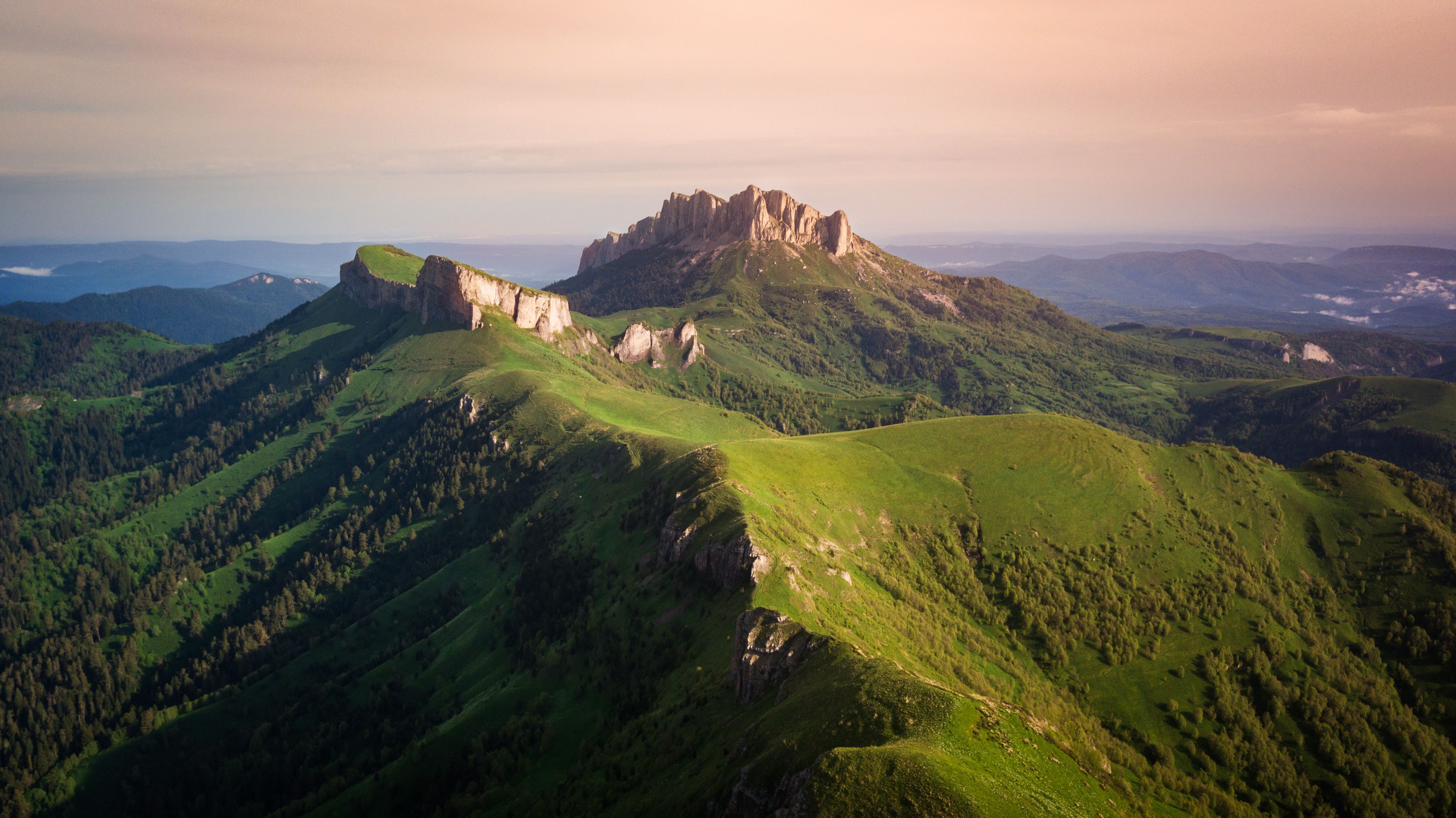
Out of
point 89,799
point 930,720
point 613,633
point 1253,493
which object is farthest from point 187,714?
point 1253,493

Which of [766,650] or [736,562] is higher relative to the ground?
[736,562]

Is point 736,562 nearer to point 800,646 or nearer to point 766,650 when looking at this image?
point 766,650

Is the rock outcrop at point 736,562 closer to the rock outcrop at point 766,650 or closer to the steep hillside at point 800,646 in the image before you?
the steep hillside at point 800,646

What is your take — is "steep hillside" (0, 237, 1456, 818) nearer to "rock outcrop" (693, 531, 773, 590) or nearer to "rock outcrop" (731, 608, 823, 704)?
"rock outcrop" (731, 608, 823, 704)

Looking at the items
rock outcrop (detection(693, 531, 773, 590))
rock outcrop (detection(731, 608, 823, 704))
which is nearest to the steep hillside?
rock outcrop (detection(731, 608, 823, 704))

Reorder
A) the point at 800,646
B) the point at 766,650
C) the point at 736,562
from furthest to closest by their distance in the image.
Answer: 1. the point at 736,562
2. the point at 766,650
3. the point at 800,646

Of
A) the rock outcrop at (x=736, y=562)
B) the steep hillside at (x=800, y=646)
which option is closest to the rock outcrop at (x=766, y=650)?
the steep hillside at (x=800, y=646)

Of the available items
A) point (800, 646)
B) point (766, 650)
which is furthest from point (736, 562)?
point (800, 646)
